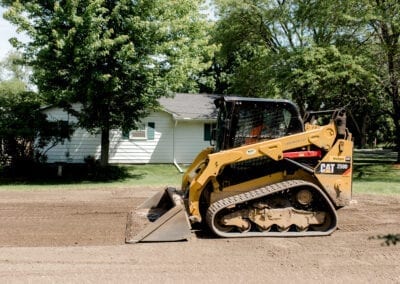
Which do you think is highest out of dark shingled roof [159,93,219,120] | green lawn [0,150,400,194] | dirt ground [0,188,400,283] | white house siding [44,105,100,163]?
dark shingled roof [159,93,219,120]

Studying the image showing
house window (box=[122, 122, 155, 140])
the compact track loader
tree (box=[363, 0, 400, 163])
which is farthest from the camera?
house window (box=[122, 122, 155, 140])

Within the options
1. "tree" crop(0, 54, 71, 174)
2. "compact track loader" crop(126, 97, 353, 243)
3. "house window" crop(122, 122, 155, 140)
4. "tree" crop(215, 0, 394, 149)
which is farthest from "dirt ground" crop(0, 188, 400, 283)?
"house window" crop(122, 122, 155, 140)

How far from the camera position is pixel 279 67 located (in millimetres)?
24359

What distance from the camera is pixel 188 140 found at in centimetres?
2609

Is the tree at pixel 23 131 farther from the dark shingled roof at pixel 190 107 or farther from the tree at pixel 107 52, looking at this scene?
the dark shingled roof at pixel 190 107

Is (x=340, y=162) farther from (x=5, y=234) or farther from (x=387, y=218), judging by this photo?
(x=5, y=234)

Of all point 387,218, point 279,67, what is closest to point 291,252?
point 387,218

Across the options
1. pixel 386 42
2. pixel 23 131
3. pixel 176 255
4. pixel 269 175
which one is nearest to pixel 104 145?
pixel 23 131

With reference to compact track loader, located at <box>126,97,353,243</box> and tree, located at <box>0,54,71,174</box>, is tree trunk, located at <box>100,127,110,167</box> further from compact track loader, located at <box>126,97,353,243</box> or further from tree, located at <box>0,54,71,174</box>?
compact track loader, located at <box>126,97,353,243</box>

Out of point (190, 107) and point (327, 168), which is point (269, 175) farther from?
point (190, 107)

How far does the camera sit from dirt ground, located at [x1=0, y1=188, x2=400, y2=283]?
6.15 m

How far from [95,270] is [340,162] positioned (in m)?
5.18

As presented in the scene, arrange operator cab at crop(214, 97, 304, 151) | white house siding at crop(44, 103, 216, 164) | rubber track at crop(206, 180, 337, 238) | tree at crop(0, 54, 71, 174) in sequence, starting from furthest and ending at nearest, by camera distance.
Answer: white house siding at crop(44, 103, 216, 164), tree at crop(0, 54, 71, 174), operator cab at crop(214, 97, 304, 151), rubber track at crop(206, 180, 337, 238)

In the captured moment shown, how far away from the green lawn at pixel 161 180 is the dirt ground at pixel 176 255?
6021 mm
